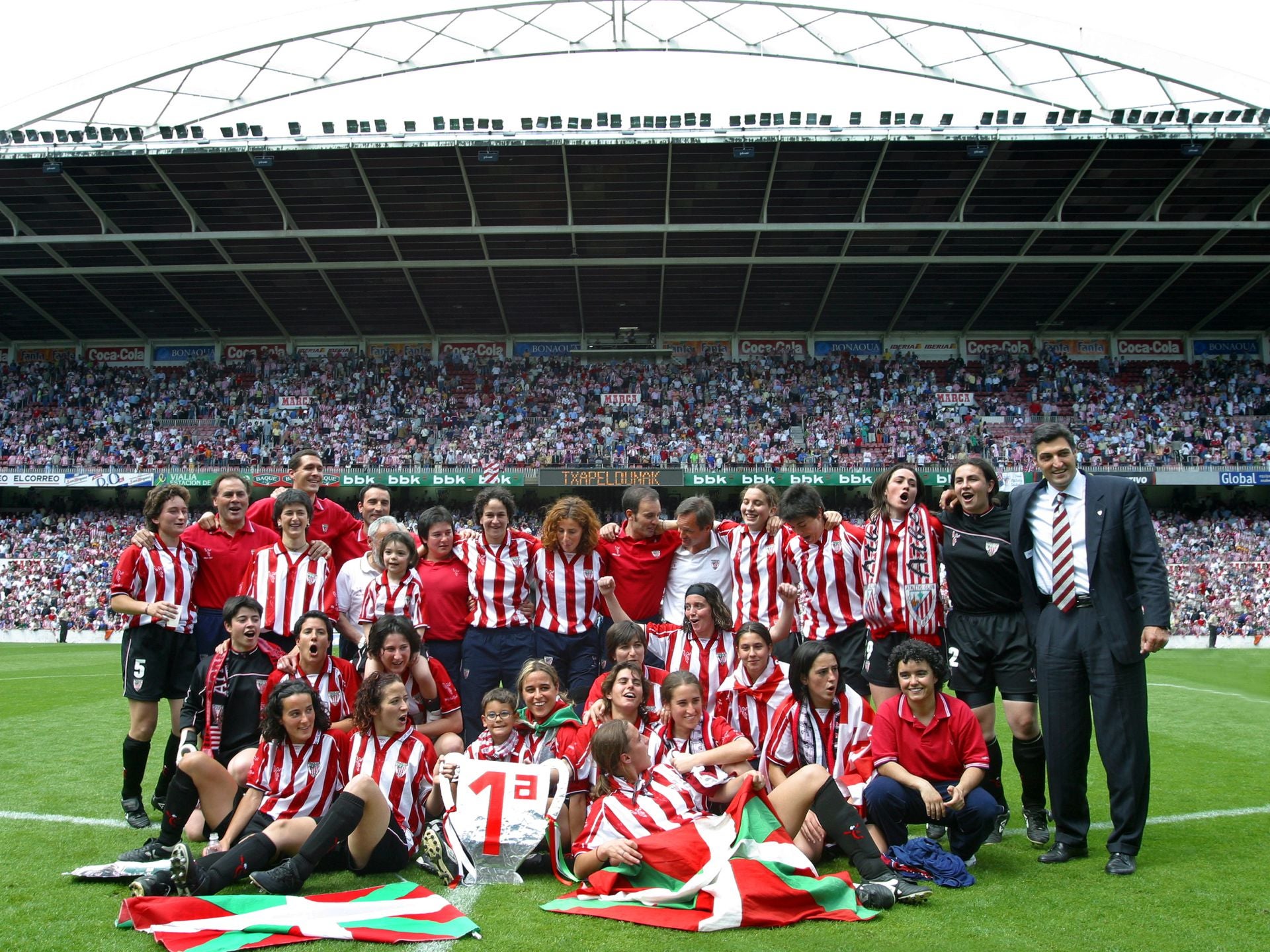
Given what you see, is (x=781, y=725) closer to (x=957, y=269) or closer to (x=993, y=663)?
(x=993, y=663)

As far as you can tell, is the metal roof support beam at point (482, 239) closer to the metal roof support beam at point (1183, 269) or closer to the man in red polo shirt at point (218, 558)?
the metal roof support beam at point (1183, 269)

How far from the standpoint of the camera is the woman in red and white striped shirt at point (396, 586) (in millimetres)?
6000

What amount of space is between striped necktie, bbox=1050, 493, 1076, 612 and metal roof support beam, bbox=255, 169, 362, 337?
2858 cm

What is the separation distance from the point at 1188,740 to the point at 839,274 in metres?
24.9

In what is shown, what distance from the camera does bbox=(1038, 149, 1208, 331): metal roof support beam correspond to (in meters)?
28.4

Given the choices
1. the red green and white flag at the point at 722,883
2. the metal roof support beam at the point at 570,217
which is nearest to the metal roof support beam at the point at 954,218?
the metal roof support beam at the point at 570,217

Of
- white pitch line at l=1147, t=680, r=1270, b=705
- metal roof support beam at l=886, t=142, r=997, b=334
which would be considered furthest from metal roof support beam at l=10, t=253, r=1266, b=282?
white pitch line at l=1147, t=680, r=1270, b=705

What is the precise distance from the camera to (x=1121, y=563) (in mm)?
Answer: 4887

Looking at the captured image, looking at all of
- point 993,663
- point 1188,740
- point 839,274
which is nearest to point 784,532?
point 993,663

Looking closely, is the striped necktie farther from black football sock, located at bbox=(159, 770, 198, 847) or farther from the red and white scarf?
black football sock, located at bbox=(159, 770, 198, 847)

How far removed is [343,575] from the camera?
6.64 meters

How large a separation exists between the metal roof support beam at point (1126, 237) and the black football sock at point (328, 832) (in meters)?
31.0

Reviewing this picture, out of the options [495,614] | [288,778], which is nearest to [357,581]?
[495,614]

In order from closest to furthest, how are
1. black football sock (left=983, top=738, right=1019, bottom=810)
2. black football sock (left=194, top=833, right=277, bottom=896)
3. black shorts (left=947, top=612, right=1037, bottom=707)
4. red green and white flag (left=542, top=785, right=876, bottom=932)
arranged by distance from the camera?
red green and white flag (left=542, top=785, right=876, bottom=932), black football sock (left=194, top=833, right=277, bottom=896), black football sock (left=983, top=738, right=1019, bottom=810), black shorts (left=947, top=612, right=1037, bottom=707)
